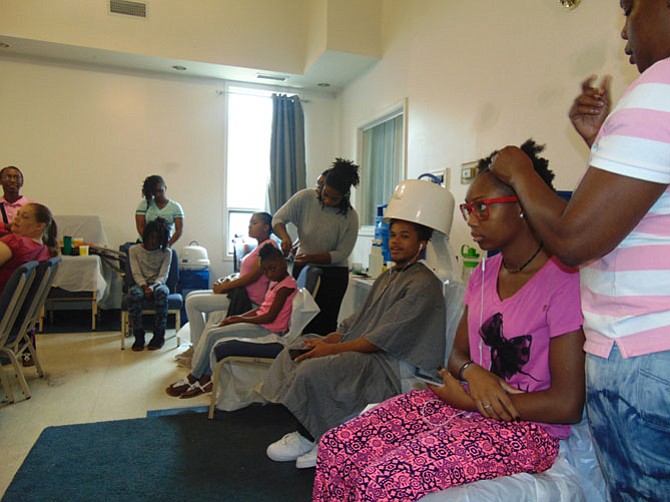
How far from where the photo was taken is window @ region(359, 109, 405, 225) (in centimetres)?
423

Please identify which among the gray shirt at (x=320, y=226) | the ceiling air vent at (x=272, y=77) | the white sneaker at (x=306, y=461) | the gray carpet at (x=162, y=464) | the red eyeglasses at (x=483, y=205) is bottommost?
the gray carpet at (x=162, y=464)

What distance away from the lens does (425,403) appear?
4.10 ft

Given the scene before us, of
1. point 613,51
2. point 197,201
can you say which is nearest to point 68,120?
point 197,201

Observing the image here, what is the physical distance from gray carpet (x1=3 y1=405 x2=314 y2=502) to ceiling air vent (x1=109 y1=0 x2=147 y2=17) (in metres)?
4.08

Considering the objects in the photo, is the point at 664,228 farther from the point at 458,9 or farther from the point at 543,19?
the point at 458,9

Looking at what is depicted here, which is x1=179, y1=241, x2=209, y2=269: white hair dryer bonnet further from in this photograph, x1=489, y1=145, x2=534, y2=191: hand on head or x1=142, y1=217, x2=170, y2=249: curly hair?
x1=489, y1=145, x2=534, y2=191: hand on head

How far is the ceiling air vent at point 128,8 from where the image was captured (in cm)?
452

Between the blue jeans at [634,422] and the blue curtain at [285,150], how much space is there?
4927mm

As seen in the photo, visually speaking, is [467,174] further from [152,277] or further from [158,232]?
[152,277]

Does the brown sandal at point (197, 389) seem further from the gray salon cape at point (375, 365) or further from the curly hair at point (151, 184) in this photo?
the curly hair at point (151, 184)

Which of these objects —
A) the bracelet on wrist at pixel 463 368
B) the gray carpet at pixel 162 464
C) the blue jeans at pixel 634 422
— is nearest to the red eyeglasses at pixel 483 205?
the bracelet on wrist at pixel 463 368

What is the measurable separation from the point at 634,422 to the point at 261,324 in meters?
2.13

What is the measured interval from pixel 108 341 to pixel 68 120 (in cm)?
260

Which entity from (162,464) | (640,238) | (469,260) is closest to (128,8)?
(469,260)
